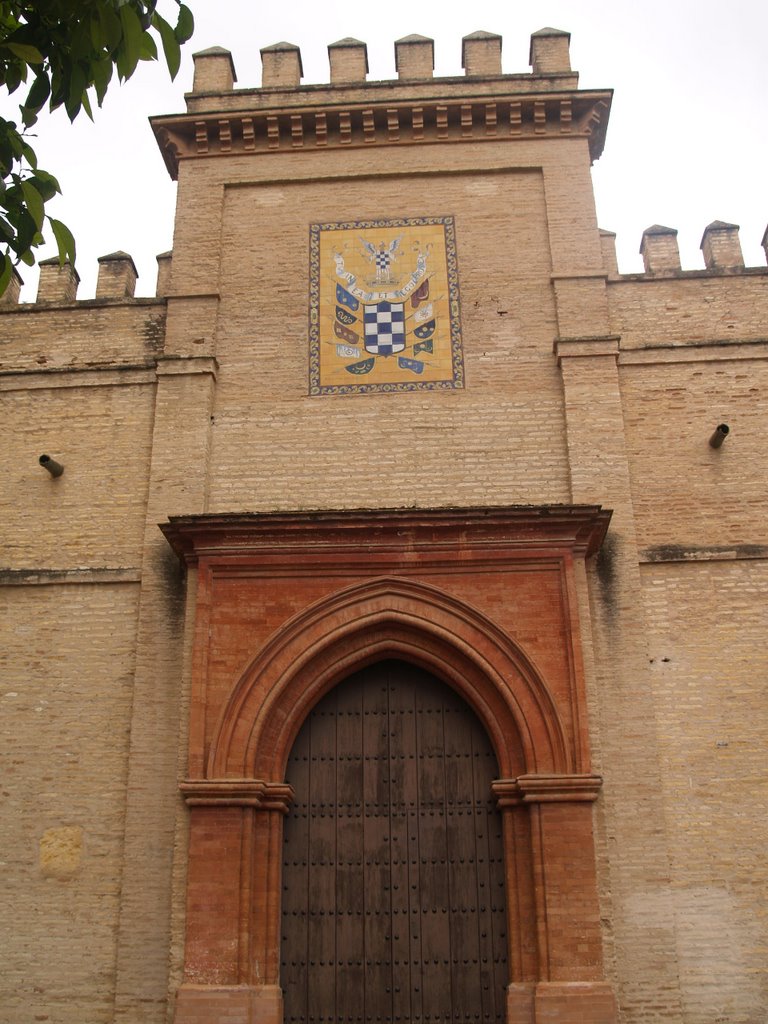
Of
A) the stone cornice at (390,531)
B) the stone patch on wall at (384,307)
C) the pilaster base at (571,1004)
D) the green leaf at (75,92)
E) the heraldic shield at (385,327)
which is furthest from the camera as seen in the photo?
the heraldic shield at (385,327)

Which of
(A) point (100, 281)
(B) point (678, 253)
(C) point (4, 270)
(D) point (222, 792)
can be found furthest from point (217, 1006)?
(B) point (678, 253)

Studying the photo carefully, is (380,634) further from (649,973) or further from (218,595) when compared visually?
(649,973)

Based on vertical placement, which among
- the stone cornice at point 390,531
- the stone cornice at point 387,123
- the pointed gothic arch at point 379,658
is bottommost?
the pointed gothic arch at point 379,658

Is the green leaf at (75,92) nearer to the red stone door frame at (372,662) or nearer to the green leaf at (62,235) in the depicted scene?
the green leaf at (62,235)

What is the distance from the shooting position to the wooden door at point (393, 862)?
7.89 meters

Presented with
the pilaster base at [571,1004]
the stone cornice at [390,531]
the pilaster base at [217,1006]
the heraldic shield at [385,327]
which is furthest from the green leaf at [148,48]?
the pilaster base at [571,1004]

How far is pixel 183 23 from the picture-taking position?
3654 millimetres

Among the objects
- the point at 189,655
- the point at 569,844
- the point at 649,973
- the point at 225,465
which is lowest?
the point at 649,973

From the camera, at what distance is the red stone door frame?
24.9 feet

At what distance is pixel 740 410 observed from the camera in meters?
9.47

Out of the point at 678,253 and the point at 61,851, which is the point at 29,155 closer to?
the point at 61,851

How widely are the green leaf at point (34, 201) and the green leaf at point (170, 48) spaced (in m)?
0.68

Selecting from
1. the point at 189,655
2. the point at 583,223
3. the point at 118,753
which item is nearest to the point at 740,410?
the point at 583,223

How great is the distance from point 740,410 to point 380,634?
12.7ft
